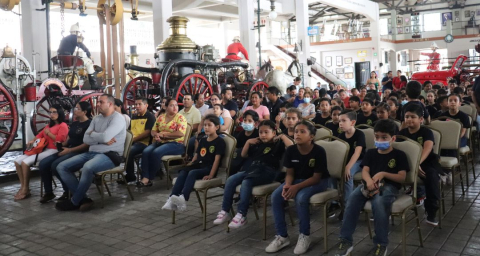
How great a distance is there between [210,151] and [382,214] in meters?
1.84

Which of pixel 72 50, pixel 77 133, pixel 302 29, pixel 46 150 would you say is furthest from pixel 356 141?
pixel 302 29

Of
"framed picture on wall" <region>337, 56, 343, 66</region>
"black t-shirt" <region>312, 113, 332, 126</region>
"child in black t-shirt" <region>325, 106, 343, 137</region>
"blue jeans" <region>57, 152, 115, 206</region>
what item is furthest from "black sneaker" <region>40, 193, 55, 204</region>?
"framed picture on wall" <region>337, 56, 343, 66</region>

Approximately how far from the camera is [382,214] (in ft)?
10.9

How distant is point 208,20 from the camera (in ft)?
76.3

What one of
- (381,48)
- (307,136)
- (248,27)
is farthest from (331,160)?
(381,48)

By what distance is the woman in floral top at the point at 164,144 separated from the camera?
591 cm

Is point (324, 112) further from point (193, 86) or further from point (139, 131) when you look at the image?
point (193, 86)

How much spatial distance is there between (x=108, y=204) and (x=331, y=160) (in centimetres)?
266

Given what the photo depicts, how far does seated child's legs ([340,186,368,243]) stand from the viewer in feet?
11.2

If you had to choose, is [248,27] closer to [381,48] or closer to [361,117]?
[361,117]

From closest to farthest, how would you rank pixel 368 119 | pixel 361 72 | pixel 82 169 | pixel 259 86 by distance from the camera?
pixel 82 169
pixel 368 119
pixel 259 86
pixel 361 72

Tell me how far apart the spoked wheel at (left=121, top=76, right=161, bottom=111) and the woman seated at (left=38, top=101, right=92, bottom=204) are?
10.7 ft

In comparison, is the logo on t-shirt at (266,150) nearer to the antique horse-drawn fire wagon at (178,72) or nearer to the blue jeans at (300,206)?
the blue jeans at (300,206)

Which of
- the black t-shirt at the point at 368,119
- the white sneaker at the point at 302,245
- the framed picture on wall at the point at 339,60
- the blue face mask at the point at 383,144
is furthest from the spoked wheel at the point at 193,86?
the framed picture on wall at the point at 339,60
